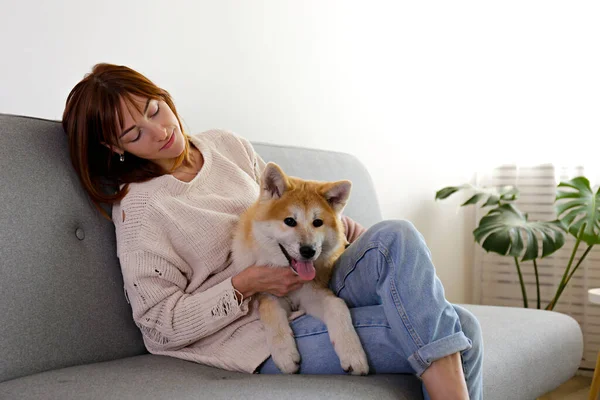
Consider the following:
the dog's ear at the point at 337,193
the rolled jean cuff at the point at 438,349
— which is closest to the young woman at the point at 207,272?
the rolled jean cuff at the point at 438,349

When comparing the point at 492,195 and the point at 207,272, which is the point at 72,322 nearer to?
the point at 207,272

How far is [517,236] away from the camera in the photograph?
307 cm

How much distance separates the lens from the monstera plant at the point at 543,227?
2.91 m

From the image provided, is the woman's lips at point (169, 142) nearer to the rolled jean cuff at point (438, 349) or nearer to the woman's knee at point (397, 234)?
the woman's knee at point (397, 234)

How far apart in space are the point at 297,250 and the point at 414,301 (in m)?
0.30

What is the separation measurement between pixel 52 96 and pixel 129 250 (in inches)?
27.6

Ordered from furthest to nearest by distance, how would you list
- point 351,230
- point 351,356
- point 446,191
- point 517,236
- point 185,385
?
point 446,191, point 517,236, point 351,230, point 351,356, point 185,385

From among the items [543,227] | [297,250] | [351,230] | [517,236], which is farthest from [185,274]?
[543,227]

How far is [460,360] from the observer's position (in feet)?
4.32

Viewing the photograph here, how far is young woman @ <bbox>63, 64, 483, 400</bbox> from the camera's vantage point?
4.37 ft

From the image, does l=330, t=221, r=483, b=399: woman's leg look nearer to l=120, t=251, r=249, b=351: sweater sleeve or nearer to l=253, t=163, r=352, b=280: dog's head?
l=253, t=163, r=352, b=280: dog's head

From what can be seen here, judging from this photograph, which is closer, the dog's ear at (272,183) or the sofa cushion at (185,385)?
the sofa cushion at (185,385)

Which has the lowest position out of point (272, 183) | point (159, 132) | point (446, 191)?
point (446, 191)

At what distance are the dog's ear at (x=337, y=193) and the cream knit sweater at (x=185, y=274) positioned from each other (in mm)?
284
